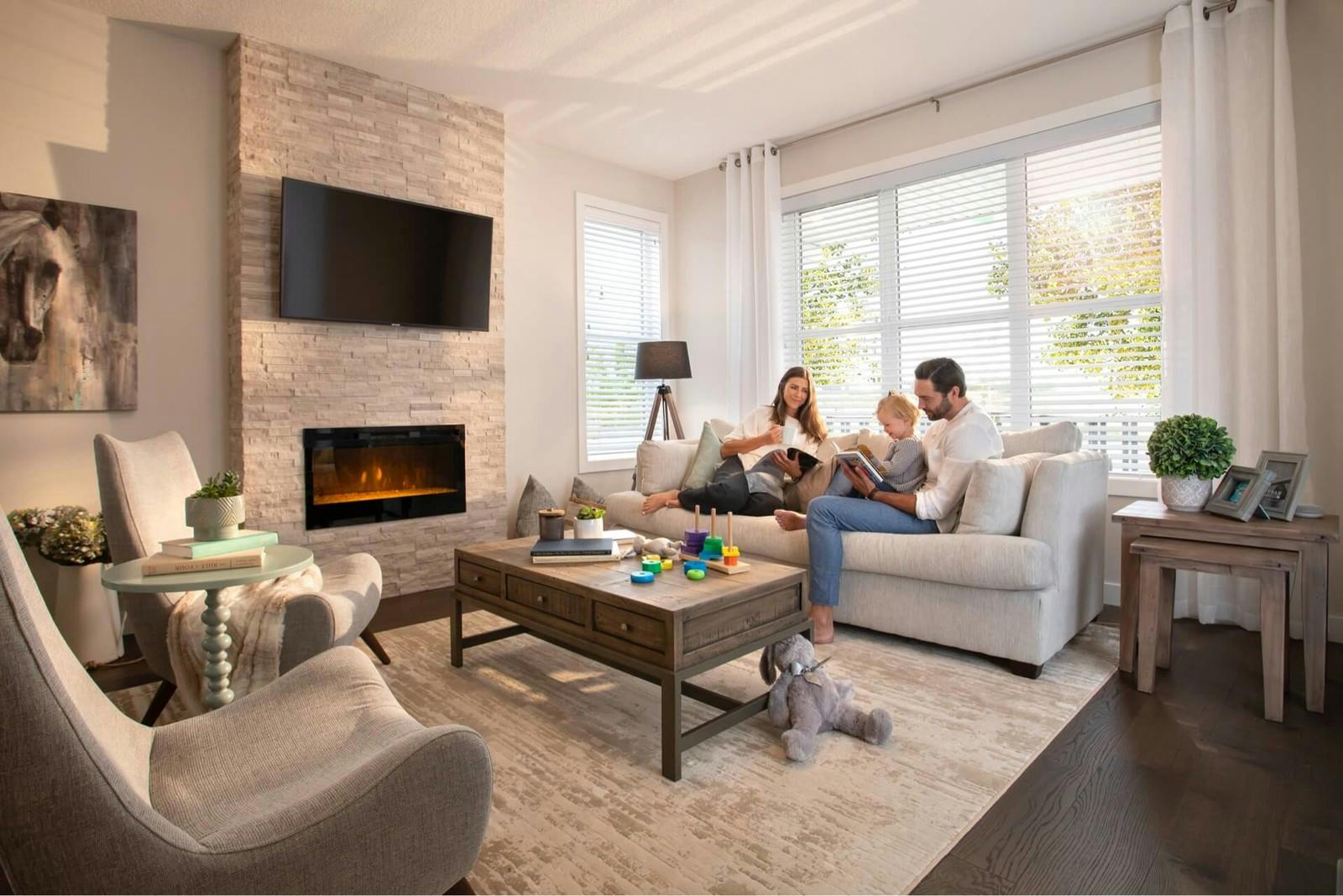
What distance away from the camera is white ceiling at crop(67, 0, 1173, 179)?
3.38 metres

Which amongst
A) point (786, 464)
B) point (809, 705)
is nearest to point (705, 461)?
point (786, 464)

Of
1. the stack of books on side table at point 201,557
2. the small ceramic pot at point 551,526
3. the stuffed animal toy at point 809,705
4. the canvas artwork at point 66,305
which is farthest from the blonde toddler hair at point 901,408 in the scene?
the canvas artwork at point 66,305

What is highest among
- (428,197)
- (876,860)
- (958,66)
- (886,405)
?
(958,66)

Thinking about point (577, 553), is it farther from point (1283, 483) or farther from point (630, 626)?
point (1283, 483)

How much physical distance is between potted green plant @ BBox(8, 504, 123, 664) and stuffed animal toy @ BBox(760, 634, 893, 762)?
2609 millimetres

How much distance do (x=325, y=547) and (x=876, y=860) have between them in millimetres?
3208

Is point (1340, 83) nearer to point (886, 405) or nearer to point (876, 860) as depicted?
point (886, 405)

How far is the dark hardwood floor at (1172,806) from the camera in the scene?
1.55m

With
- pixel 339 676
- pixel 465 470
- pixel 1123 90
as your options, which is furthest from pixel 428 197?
pixel 1123 90

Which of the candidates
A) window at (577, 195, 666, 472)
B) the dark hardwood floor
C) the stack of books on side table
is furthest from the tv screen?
the dark hardwood floor

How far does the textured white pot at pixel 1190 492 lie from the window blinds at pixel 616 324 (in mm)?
3581

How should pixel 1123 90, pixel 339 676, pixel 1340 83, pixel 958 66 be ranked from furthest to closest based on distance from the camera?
pixel 958 66 < pixel 1123 90 < pixel 1340 83 < pixel 339 676

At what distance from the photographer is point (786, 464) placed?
3.92 m

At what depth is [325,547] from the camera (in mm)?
3846
